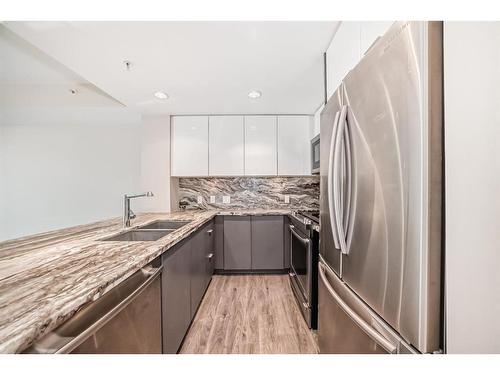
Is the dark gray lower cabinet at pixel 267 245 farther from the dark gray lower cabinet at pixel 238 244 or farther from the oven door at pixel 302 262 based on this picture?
the oven door at pixel 302 262

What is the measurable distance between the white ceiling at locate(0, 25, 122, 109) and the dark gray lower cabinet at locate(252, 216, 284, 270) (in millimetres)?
2378

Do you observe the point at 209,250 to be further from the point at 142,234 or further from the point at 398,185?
the point at 398,185

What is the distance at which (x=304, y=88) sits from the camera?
2254 mm

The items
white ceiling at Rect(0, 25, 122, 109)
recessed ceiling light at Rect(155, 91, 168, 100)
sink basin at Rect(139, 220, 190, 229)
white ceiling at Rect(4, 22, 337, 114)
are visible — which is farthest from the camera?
recessed ceiling light at Rect(155, 91, 168, 100)

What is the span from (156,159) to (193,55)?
5.88 ft

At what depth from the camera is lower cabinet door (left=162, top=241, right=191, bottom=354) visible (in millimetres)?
1221

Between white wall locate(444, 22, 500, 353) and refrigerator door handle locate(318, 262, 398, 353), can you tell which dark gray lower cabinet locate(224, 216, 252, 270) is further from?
white wall locate(444, 22, 500, 353)

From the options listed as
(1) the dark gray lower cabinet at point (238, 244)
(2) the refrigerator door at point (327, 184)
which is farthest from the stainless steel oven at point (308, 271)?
(1) the dark gray lower cabinet at point (238, 244)

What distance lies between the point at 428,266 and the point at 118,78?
2.48 metres

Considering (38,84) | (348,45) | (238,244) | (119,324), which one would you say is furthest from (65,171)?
(348,45)

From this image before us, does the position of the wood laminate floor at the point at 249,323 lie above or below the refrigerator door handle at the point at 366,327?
below

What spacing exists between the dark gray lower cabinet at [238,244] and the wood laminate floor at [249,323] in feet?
1.07

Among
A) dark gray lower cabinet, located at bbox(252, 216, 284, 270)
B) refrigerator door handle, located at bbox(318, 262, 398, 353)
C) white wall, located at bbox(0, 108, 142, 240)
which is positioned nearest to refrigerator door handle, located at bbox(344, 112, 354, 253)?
refrigerator door handle, located at bbox(318, 262, 398, 353)

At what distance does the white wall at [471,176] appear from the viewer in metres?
0.55
